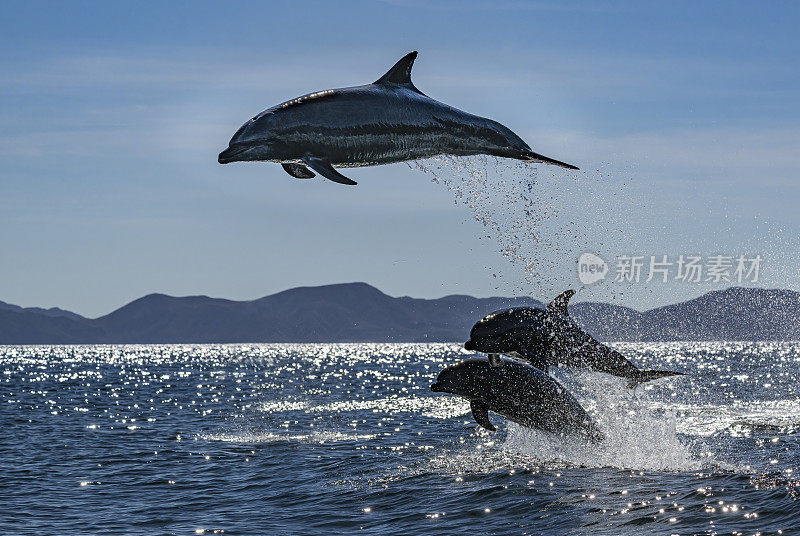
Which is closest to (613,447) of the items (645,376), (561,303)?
(645,376)

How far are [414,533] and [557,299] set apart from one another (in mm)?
5902

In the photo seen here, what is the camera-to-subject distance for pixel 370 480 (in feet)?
81.7

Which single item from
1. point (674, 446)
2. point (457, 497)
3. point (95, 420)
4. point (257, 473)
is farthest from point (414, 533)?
point (95, 420)

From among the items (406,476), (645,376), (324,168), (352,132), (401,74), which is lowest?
(406,476)

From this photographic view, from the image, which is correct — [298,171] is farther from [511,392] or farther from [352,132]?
[511,392]

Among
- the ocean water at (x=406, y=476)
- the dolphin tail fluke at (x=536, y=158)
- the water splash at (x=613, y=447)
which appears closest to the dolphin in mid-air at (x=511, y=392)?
the water splash at (x=613, y=447)

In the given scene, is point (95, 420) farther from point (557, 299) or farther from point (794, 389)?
point (794, 389)

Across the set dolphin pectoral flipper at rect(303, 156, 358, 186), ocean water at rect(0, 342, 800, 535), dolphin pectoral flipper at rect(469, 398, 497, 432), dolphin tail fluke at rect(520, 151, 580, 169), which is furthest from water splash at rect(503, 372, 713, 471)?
dolphin pectoral flipper at rect(303, 156, 358, 186)

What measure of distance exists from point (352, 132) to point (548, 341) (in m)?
11.7

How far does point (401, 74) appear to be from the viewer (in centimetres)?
1036

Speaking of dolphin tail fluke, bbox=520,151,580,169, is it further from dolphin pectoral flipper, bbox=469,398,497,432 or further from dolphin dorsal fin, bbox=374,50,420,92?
dolphin pectoral flipper, bbox=469,398,497,432

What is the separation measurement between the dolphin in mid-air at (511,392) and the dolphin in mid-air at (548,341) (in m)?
1.89

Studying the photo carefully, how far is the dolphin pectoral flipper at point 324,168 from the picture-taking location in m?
8.94

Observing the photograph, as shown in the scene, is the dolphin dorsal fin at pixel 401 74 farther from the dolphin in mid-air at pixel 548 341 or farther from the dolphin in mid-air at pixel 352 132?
the dolphin in mid-air at pixel 548 341
